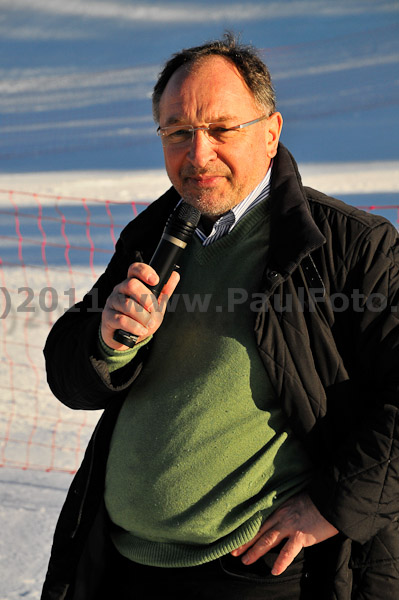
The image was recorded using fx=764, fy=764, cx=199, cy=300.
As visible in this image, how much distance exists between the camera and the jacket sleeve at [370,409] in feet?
5.52

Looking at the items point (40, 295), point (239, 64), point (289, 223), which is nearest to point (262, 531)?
point (289, 223)

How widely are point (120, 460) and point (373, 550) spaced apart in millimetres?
667

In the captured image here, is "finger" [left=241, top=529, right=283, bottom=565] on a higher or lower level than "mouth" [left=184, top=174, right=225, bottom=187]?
lower

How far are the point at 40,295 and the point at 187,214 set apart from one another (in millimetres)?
4993

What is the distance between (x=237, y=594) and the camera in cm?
180

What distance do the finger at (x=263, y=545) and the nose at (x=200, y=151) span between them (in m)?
0.89

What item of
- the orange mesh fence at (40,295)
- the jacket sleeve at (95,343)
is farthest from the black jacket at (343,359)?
the orange mesh fence at (40,295)

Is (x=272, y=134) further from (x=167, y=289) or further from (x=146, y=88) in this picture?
(x=146, y=88)

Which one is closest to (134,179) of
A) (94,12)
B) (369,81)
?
(369,81)

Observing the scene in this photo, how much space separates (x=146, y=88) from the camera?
41.1ft

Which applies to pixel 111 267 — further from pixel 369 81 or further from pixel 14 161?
pixel 369 81

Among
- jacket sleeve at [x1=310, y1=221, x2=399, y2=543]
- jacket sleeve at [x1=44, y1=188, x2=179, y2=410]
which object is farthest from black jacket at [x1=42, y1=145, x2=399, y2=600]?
jacket sleeve at [x1=44, y1=188, x2=179, y2=410]

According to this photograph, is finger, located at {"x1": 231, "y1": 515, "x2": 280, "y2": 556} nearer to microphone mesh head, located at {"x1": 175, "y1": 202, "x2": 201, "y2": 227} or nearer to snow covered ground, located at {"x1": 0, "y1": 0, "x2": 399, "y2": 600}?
microphone mesh head, located at {"x1": 175, "y1": 202, "x2": 201, "y2": 227}

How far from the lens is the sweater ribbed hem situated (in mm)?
1781
